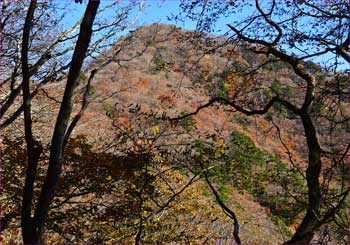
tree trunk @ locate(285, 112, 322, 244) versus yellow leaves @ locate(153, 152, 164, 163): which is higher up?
yellow leaves @ locate(153, 152, 164, 163)

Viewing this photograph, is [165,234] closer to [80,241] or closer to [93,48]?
[80,241]

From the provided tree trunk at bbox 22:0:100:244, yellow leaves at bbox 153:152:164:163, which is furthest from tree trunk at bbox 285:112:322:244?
yellow leaves at bbox 153:152:164:163

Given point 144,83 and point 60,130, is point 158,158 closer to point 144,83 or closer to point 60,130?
point 60,130

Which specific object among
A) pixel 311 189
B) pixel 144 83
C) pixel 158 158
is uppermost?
pixel 144 83

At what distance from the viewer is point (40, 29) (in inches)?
203

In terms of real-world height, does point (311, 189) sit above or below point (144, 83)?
below

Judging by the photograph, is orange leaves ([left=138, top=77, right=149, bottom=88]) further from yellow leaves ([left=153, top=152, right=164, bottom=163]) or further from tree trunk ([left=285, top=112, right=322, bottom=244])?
tree trunk ([left=285, top=112, right=322, bottom=244])

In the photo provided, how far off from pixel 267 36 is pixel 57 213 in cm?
327

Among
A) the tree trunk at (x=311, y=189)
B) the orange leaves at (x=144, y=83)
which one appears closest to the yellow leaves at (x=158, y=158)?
Result: the tree trunk at (x=311, y=189)

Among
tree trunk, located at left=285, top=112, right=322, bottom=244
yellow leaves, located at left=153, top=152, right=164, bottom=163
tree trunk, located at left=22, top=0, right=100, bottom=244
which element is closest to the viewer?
tree trunk, located at left=22, top=0, right=100, bottom=244

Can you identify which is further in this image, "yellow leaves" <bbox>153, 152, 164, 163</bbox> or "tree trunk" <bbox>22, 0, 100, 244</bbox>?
"yellow leaves" <bbox>153, 152, 164, 163</bbox>

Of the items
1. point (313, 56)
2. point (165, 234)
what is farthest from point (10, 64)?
point (313, 56)

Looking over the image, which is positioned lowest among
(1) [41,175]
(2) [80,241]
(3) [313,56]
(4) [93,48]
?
(2) [80,241]

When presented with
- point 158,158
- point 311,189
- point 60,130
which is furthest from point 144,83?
point 60,130
